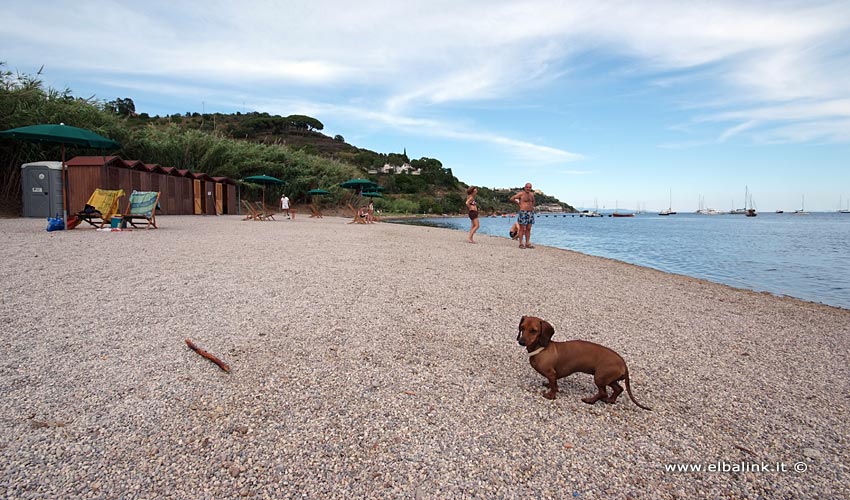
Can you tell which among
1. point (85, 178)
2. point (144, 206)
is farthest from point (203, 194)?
point (144, 206)

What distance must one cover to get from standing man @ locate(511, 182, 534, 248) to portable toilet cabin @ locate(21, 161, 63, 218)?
14252 mm

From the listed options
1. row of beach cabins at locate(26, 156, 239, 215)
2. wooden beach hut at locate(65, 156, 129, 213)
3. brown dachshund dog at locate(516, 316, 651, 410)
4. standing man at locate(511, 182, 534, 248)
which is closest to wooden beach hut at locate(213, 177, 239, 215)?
row of beach cabins at locate(26, 156, 239, 215)

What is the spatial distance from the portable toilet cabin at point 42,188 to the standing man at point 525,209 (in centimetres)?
1425

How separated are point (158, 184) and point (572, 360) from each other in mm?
21256

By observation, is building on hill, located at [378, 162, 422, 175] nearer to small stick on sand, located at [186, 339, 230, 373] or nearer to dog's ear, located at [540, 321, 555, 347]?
small stick on sand, located at [186, 339, 230, 373]

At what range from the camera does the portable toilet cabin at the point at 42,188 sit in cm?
1384

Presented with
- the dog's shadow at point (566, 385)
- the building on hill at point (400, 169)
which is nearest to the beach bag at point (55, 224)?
the dog's shadow at point (566, 385)

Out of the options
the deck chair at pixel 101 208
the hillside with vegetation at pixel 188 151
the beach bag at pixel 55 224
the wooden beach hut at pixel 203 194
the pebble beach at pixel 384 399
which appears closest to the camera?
the pebble beach at pixel 384 399

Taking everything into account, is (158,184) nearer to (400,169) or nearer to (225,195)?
(225,195)

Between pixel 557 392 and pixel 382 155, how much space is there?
8604 centimetres

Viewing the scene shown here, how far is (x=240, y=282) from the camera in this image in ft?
15.7

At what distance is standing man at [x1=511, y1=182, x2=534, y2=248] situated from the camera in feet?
33.2

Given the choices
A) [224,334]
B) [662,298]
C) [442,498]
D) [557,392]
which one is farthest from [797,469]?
[662,298]
